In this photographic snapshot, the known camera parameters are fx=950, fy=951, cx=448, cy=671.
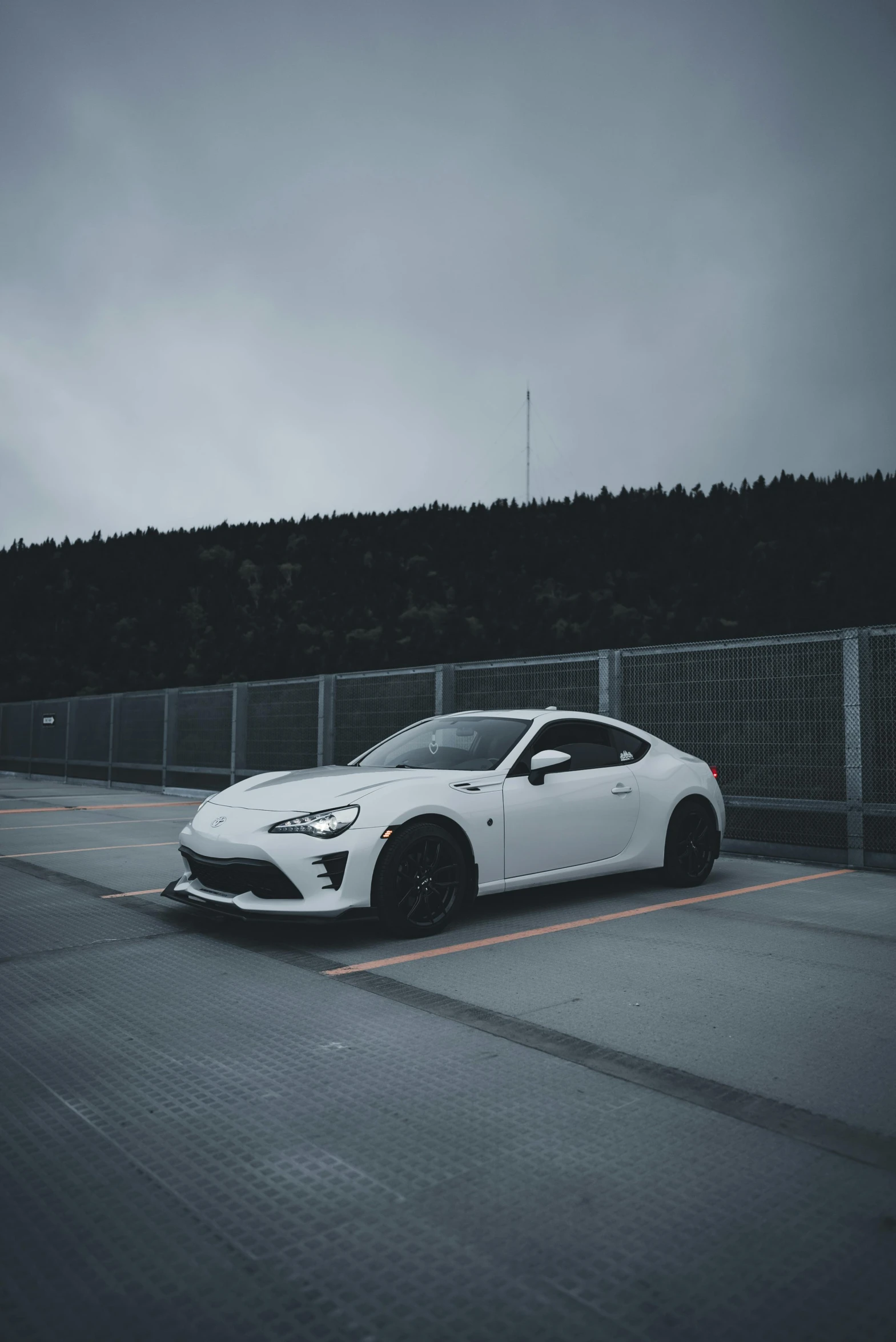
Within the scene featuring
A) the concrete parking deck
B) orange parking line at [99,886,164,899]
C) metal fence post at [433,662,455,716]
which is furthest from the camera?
metal fence post at [433,662,455,716]

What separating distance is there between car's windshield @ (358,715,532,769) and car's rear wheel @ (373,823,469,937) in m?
0.73

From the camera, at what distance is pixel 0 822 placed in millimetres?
11844

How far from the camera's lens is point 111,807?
47.5 feet

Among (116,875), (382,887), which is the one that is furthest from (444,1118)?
(116,875)

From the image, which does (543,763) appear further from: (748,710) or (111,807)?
(111,807)

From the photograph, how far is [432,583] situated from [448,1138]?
54.3 m

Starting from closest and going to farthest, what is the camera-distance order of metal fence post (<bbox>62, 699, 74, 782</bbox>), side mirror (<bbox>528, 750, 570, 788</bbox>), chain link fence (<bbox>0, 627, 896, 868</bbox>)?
1. side mirror (<bbox>528, 750, 570, 788</bbox>)
2. chain link fence (<bbox>0, 627, 896, 868</bbox>)
3. metal fence post (<bbox>62, 699, 74, 782</bbox>)

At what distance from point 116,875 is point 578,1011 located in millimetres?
4696

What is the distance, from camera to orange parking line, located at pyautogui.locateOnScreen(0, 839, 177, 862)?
8.54 meters

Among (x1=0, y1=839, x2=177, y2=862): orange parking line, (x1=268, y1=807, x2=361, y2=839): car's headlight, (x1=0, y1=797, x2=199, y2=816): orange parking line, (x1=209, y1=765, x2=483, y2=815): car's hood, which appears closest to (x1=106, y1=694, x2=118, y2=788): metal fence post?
(x1=0, y1=797, x2=199, y2=816): orange parking line

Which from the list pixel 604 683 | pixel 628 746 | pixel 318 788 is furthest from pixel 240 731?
pixel 318 788

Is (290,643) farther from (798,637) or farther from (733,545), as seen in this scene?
(798,637)

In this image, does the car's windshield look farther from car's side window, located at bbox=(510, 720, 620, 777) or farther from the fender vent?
the fender vent

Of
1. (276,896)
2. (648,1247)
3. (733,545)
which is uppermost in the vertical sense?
(733,545)
